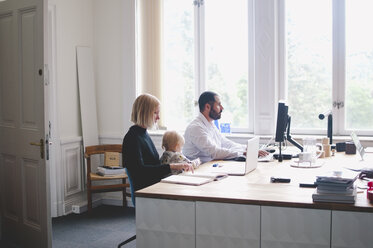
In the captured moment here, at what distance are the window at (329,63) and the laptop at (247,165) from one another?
5.39 feet

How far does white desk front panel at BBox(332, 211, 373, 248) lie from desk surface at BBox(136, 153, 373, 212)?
0.04 m

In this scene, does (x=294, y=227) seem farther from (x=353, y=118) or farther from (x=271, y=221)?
(x=353, y=118)

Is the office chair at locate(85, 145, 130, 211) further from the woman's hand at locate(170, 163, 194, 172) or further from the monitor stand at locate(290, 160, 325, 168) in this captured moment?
the monitor stand at locate(290, 160, 325, 168)

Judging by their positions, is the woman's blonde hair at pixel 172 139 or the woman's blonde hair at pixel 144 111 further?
the woman's blonde hair at pixel 172 139

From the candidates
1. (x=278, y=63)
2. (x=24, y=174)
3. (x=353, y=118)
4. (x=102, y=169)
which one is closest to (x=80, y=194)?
(x=102, y=169)

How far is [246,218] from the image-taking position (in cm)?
235

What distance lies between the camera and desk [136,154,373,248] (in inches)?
86.6

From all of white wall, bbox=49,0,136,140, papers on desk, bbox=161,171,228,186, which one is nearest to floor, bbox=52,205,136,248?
white wall, bbox=49,0,136,140

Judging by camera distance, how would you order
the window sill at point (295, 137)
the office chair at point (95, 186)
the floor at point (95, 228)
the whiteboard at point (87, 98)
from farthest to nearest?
1. the whiteboard at point (87, 98)
2. the office chair at point (95, 186)
3. the window sill at point (295, 137)
4. the floor at point (95, 228)

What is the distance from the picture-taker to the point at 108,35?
544 cm

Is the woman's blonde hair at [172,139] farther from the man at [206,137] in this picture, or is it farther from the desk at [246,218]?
the desk at [246,218]

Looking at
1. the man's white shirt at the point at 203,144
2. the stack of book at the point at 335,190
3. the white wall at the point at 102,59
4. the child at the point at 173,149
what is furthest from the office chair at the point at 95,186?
the stack of book at the point at 335,190

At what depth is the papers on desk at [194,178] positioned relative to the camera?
9.25 ft

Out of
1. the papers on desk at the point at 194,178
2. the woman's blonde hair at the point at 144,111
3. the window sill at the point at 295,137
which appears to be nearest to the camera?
the papers on desk at the point at 194,178
